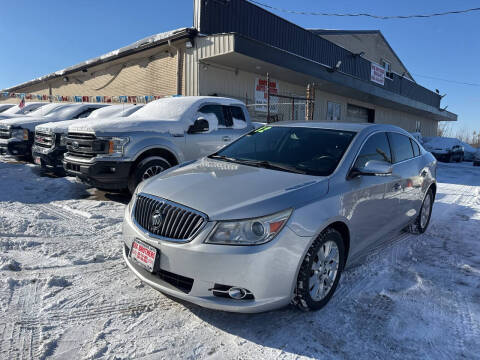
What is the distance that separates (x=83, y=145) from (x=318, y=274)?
4486mm

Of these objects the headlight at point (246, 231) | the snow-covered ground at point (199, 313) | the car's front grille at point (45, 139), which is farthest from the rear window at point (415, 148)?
the car's front grille at point (45, 139)

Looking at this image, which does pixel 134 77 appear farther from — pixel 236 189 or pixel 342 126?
pixel 236 189

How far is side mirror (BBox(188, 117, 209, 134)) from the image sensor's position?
6254 millimetres

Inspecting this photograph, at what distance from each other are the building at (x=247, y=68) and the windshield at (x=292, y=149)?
577 centimetres

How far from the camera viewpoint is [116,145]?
215 inches

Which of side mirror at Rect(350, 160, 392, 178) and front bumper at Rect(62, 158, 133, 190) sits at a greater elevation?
side mirror at Rect(350, 160, 392, 178)

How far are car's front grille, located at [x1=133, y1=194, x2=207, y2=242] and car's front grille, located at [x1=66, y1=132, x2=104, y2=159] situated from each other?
9.82 ft

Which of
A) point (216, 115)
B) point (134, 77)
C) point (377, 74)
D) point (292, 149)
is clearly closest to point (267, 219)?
point (292, 149)

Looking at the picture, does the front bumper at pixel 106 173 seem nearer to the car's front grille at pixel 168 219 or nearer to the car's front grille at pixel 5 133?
the car's front grille at pixel 168 219

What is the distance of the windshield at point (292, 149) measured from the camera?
3.24 metres

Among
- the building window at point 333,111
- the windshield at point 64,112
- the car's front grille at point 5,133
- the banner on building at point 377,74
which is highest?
the banner on building at point 377,74

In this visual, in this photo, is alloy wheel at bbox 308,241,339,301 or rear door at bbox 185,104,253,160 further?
rear door at bbox 185,104,253,160

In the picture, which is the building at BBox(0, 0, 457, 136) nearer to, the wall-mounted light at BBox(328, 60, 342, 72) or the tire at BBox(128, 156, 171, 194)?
the wall-mounted light at BBox(328, 60, 342, 72)

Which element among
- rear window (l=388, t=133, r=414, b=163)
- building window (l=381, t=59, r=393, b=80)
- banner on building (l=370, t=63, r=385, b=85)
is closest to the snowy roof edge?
rear window (l=388, t=133, r=414, b=163)
